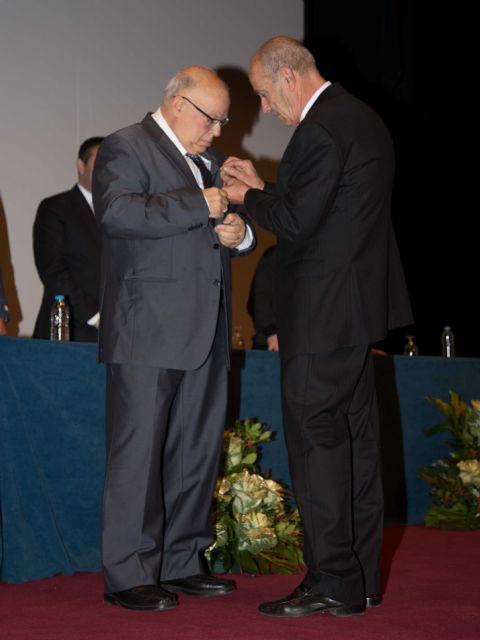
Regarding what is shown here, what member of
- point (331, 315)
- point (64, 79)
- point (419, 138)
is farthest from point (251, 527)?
point (419, 138)

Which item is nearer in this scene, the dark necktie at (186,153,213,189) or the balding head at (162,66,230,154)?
the balding head at (162,66,230,154)

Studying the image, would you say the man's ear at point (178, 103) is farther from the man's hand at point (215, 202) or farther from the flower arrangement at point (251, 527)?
the flower arrangement at point (251, 527)

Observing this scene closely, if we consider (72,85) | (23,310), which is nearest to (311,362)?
(23,310)

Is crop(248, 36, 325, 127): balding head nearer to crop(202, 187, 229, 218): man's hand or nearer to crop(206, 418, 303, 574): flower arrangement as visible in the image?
crop(202, 187, 229, 218): man's hand

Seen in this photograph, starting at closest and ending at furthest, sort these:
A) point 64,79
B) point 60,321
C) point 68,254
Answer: point 60,321
point 68,254
point 64,79

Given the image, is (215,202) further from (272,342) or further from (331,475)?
(272,342)

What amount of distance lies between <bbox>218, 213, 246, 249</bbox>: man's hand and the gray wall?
7.86ft

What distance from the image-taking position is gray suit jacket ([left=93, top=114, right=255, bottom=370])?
8.62ft

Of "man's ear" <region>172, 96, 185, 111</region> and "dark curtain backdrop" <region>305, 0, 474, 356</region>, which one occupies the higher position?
"dark curtain backdrop" <region>305, 0, 474, 356</region>

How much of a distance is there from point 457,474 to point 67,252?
196 cm

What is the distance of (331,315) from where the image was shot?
255 cm

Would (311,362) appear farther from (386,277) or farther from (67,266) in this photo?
(67,266)

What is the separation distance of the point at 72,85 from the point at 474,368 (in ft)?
8.24

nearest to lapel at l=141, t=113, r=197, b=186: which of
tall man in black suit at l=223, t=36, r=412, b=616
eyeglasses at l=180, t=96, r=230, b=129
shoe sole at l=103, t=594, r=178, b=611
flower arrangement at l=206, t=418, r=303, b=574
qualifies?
eyeglasses at l=180, t=96, r=230, b=129
